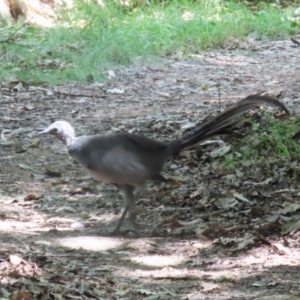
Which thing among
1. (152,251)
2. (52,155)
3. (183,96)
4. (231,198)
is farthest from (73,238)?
(183,96)

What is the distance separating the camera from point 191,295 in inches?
150

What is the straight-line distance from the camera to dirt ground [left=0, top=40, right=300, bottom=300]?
390 cm

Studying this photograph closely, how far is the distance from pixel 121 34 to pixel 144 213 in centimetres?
567

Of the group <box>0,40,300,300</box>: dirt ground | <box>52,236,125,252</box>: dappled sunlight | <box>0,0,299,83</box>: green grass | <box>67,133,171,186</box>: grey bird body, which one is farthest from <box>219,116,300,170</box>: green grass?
<box>0,0,299,83</box>: green grass

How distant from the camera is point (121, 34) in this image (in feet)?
34.9

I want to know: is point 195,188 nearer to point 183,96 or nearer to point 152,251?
point 152,251

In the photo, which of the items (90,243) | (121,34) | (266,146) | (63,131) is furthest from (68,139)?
(121,34)

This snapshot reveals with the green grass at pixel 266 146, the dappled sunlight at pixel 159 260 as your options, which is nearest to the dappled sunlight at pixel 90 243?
the dappled sunlight at pixel 159 260

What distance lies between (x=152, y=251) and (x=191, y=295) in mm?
774

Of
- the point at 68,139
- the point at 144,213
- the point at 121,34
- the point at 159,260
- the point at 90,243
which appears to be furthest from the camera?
the point at 121,34

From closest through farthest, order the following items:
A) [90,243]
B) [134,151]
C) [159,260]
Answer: [159,260] < [90,243] < [134,151]

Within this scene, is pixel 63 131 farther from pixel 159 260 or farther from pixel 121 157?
pixel 159 260

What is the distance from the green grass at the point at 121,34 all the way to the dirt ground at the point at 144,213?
2.22 ft

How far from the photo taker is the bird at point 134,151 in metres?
4.77
